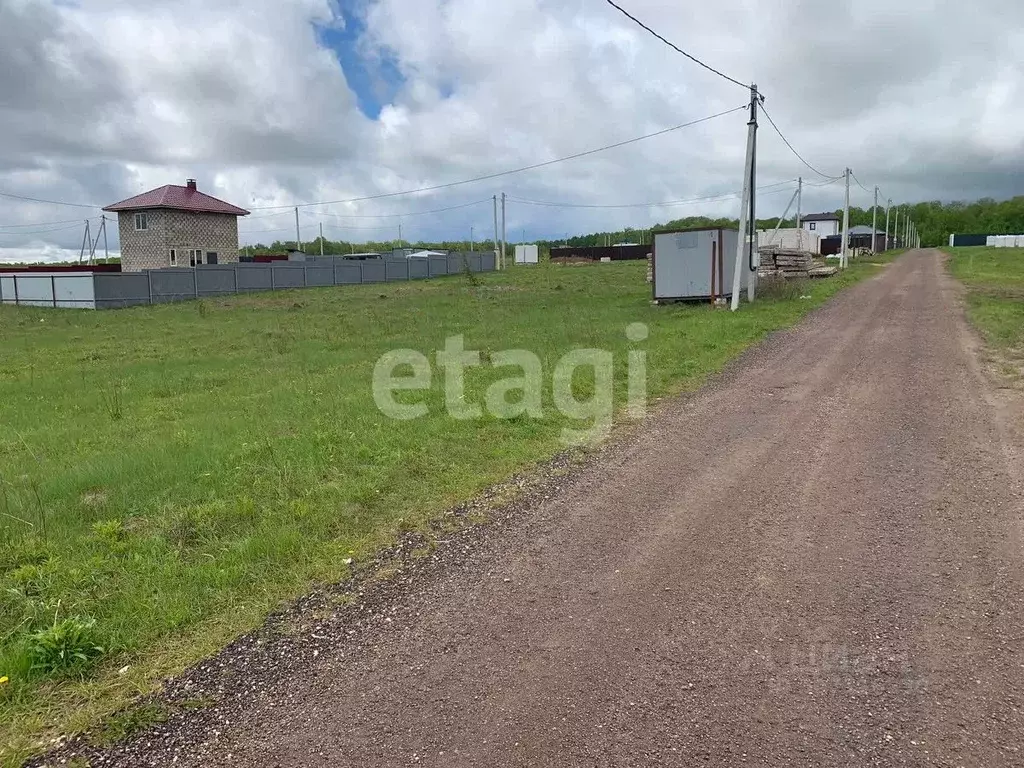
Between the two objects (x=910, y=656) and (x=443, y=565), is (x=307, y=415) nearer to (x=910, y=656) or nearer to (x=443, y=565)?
(x=443, y=565)

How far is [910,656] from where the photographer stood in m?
3.08

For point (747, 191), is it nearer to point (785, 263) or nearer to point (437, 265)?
point (785, 263)

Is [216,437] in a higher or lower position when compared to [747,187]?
lower

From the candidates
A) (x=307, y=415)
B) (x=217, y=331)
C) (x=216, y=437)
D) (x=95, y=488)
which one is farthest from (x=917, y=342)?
(x=217, y=331)

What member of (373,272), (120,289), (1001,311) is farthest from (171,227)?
(1001,311)

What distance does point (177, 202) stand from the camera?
1812 inches

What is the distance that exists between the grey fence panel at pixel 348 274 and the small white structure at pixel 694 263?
1121 inches

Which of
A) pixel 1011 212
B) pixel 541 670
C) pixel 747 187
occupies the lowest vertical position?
pixel 541 670

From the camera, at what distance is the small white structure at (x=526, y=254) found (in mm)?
72875

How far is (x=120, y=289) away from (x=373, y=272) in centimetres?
1842

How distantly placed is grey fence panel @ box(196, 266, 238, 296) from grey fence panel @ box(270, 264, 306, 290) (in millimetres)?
2927

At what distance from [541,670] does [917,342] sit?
1117cm

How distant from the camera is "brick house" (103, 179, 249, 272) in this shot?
45.8 metres

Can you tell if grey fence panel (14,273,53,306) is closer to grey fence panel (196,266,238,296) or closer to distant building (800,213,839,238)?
grey fence panel (196,266,238,296)
